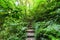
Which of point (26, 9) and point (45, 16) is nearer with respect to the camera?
point (45, 16)

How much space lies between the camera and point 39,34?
4543 mm

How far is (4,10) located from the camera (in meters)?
5.71

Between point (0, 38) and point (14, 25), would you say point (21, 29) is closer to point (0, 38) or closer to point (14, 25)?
point (14, 25)

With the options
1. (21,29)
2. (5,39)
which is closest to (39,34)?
(21,29)

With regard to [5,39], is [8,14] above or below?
above

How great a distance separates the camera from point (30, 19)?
7.44 metres

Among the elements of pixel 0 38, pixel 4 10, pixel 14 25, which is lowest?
pixel 0 38

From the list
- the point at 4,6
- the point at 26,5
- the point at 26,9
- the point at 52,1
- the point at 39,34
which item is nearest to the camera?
the point at 39,34

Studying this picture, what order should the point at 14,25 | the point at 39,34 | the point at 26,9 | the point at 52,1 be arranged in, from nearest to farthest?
A: the point at 39,34 < the point at 14,25 < the point at 52,1 < the point at 26,9

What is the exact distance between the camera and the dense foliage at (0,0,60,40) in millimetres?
4296

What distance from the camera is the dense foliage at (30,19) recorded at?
14.1ft

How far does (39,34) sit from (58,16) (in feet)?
3.64

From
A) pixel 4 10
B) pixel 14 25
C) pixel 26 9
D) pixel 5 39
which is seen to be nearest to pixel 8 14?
pixel 4 10

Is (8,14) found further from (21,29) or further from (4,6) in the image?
(21,29)
